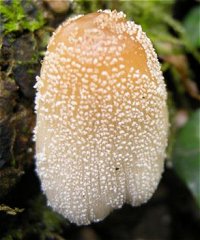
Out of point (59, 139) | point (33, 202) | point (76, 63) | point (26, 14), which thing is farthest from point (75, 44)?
point (33, 202)

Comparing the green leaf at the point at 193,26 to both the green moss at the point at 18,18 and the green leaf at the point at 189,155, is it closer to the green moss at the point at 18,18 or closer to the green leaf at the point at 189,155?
the green leaf at the point at 189,155

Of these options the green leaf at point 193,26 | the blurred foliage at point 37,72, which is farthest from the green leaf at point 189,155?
the green leaf at point 193,26

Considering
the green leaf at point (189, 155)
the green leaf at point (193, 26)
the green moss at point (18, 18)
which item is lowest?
the green leaf at point (189, 155)

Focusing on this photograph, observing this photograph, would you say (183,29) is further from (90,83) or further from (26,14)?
(90,83)

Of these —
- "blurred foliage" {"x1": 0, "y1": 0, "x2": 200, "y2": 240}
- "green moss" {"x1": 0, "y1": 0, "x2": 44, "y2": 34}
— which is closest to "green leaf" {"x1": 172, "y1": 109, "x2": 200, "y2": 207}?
"blurred foliage" {"x1": 0, "y1": 0, "x2": 200, "y2": 240}

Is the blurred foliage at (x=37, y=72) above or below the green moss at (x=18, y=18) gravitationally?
below

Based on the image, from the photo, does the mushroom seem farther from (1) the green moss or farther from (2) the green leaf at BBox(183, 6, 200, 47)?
(2) the green leaf at BBox(183, 6, 200, 47)
